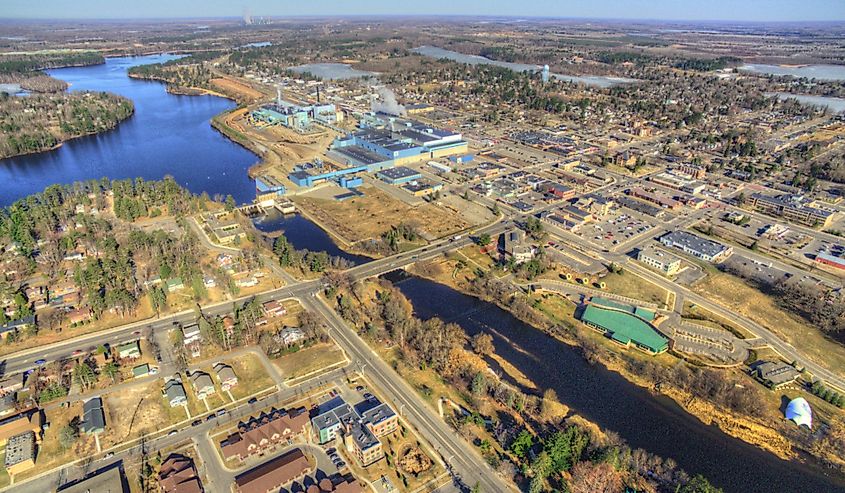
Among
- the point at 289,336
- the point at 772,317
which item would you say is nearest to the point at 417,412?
the point at 289,336

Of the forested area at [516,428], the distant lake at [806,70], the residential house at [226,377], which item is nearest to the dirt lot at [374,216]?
the forested area at [516,428]

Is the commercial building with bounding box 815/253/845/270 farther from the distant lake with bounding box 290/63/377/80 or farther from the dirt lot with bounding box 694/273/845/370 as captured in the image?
the distant lake with bounding box 290/63/377/80

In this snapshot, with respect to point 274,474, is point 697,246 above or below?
above

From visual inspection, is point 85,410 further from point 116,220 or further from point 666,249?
point 666,249

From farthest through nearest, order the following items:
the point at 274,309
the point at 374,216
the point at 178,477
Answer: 1. the point at 374,216
2. the point at 274,309
3. the point at 178,477

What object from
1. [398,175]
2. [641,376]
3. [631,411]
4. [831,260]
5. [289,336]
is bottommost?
[631,411]

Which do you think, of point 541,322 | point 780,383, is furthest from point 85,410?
point 780,383

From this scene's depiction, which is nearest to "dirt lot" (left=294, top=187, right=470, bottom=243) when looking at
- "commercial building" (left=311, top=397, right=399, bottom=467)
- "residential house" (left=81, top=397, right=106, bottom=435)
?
"commercial building" (left=311, top=397, right=399, bottom=467)

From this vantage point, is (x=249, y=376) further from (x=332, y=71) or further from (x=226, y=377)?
(x=332, y=71)
